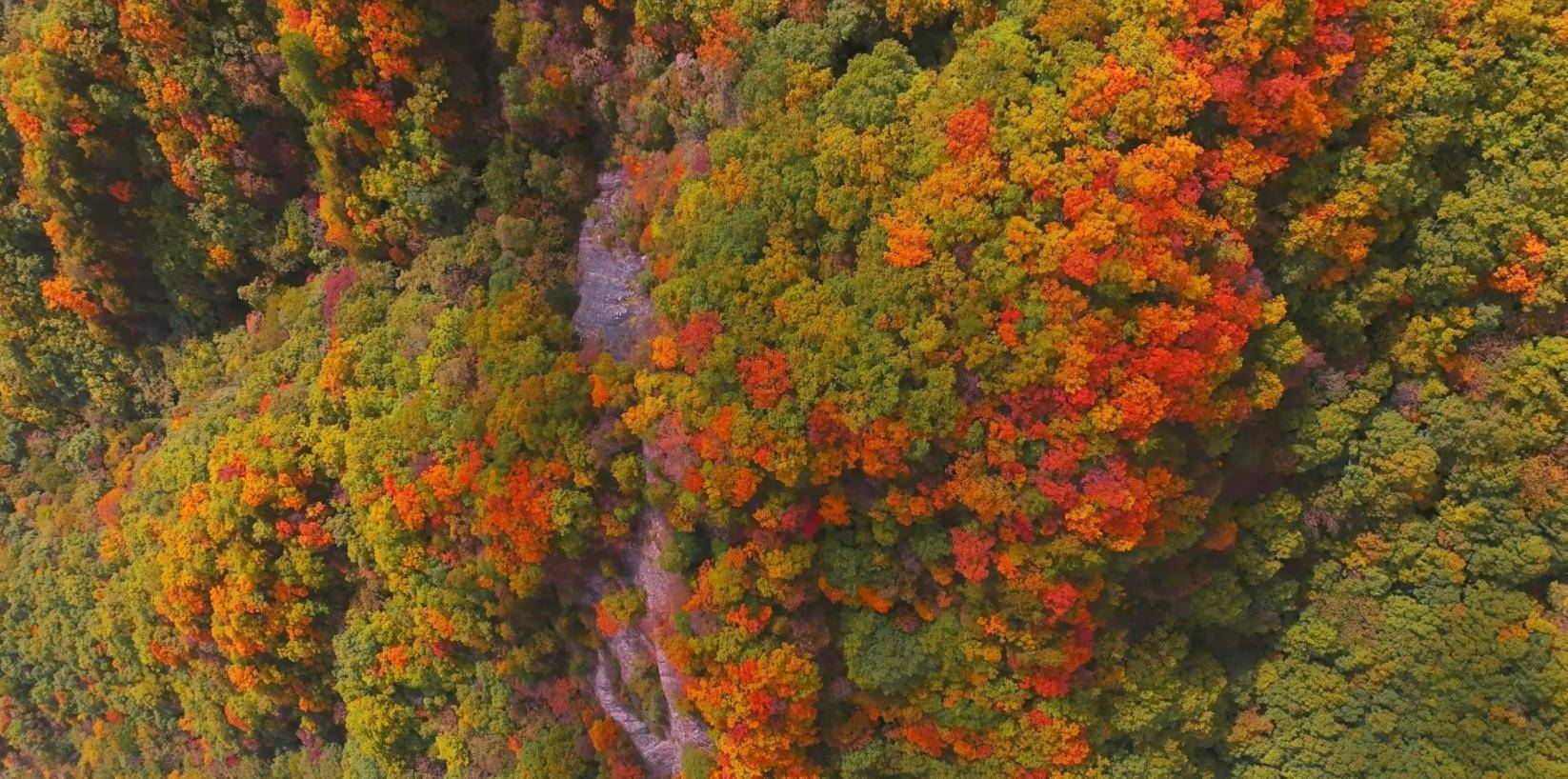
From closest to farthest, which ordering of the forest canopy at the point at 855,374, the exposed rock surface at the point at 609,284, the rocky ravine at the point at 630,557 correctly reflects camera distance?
the forest canopy at the point at 855,374, the rocky ravine at the point at 630,557, the exposed rock surface at the point at 609,284

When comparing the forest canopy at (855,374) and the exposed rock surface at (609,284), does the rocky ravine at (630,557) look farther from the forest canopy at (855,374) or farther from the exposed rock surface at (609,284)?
the forest canopy at (855,374)

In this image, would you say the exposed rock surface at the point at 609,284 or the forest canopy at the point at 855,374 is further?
the exposed rock surface at the point at 609,284

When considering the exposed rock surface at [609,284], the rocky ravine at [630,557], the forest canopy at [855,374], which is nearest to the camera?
the forest canopy at [855,374]

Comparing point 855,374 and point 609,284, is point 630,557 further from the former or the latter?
point 855,374

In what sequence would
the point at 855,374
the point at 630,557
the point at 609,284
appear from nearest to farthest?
the point at 855,374
the point at 630,557
the point at 609,284

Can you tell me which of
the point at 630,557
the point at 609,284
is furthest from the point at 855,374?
the point at 630,557

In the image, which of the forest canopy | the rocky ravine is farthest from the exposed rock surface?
the forest canopy

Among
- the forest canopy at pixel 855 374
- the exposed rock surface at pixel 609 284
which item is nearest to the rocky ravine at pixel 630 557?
the exposed rock surface at pixel 609 284
